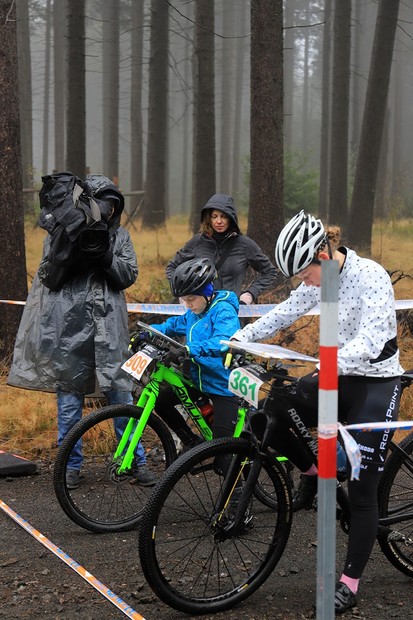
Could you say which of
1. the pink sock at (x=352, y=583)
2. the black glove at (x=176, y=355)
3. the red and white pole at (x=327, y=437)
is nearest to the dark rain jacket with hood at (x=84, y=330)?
the black glove at (x=176, y=355)

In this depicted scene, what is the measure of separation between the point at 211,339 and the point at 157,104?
16970 millimetres

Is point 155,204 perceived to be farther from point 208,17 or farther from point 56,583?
point 56,583

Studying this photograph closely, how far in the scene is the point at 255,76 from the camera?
10.8m

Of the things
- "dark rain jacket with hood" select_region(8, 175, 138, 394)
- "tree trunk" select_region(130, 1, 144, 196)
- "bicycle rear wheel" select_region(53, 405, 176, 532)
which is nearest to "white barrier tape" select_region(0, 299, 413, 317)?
"bicycle rear wheel" select_region(53, 405, 176, 532)

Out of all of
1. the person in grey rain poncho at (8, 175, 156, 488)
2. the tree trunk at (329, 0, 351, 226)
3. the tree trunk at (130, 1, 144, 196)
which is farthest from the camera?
the tree trunk at (130, 1, 144, 196)

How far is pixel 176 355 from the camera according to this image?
4.83 metres

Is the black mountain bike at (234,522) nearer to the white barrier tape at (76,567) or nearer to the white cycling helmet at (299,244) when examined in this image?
the white barrier tape at (76,567)

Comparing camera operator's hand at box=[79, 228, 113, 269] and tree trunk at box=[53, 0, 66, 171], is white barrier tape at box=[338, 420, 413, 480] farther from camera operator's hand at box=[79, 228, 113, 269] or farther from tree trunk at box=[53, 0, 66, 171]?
tree trunk at box=[53, 0, 66, 171]

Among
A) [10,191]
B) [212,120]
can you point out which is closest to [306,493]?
[10,191]

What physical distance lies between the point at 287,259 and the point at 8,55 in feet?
17.9

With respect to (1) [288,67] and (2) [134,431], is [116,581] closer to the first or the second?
(2) [134,431]

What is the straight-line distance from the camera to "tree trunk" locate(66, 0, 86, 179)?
54.2 feet

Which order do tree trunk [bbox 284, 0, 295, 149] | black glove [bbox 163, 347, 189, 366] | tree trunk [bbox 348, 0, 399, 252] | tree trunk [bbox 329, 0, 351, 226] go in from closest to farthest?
1. black glove [bbox 163, 347, 189, 366]
2. tree trunk [bbox 348, 0, 399, 252]
3. tree trunk [bbox 329, 0, 351, 226]
4. tree trunk [bbox 284, 0, 295, 149]

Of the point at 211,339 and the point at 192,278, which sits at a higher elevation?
the point at 192,278
